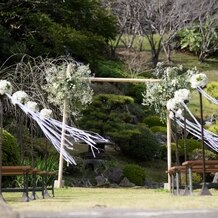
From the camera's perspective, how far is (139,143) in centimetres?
2027

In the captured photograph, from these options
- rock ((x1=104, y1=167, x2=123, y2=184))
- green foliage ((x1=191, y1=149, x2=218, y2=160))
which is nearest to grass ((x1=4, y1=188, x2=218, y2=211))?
rock ((x1=104, y1=167, x2=123, y2=184))

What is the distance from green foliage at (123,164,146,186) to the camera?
17312 millimetres

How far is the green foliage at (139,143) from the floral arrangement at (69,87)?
423 centimetres

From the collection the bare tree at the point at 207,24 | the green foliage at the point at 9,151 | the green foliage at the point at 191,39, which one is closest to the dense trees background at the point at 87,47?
the green foliage at the point at 9,151

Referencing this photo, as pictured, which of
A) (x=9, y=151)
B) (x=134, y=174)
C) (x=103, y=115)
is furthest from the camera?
(x=103, y=115)

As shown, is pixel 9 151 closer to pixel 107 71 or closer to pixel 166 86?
pixel 166 86

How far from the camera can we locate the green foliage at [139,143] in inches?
766

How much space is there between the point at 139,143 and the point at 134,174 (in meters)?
2.97

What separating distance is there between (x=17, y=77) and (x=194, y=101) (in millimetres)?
15144

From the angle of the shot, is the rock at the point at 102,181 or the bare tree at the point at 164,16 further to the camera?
the bare tree at the point at 164,16

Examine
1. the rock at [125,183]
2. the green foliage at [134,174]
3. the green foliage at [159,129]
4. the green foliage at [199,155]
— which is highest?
the green foliage at [159,129]

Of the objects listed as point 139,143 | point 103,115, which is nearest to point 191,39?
point 139,143

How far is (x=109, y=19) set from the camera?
72.6 feet

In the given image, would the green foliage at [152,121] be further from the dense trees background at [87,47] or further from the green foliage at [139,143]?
the green foliage at [139,143]
